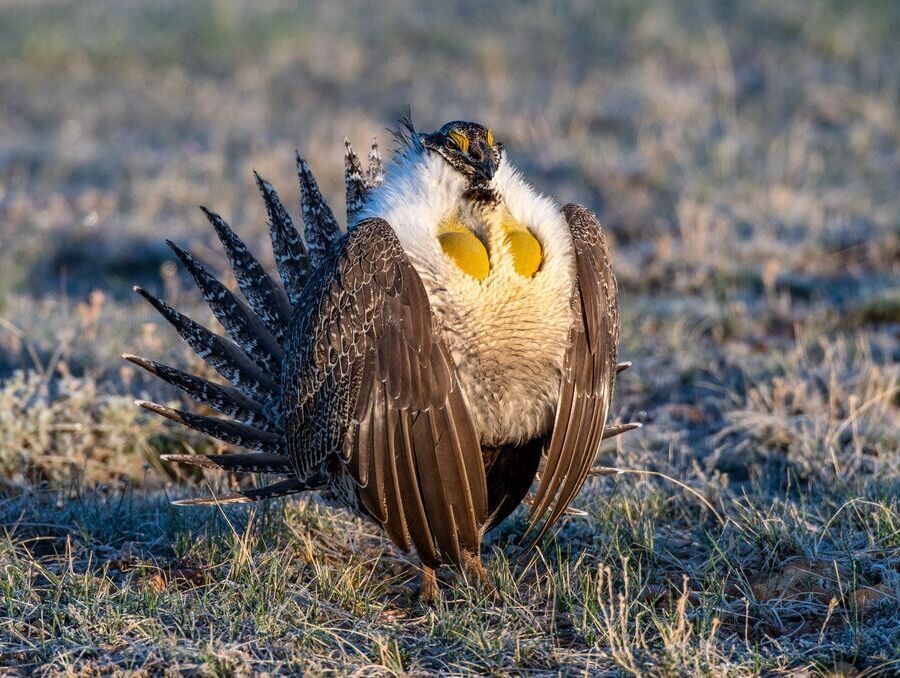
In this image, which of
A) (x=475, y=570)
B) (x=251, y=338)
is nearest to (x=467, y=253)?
(x=475, y=570)

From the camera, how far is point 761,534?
9.64ft

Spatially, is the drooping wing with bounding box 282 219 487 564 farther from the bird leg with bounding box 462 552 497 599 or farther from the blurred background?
the blurred background

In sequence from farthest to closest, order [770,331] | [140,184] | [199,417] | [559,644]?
[140,184] → [770,331] → [199,417] → [559,644]

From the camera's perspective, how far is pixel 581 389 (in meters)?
2.80

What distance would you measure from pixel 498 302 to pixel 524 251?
0.13 meters

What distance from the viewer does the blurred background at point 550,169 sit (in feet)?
13.1

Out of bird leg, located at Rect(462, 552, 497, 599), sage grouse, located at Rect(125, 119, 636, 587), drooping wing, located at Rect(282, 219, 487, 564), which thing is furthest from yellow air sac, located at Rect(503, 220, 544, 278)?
bird leg, located at Rect(462, 552, 497, 599)

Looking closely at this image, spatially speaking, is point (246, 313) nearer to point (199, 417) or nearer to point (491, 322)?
point (199, 417)

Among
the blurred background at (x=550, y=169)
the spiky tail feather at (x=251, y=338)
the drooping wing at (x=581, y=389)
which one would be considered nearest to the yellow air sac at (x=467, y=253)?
the drooping wing at (x=581, y=389)

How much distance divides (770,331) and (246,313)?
2.47 meters

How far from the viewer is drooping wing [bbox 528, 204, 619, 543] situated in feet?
9.13

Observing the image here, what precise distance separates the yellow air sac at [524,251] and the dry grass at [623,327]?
71 cm

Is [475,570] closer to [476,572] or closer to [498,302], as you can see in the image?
[476,572]

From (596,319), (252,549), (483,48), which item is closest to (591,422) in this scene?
(596,319)
